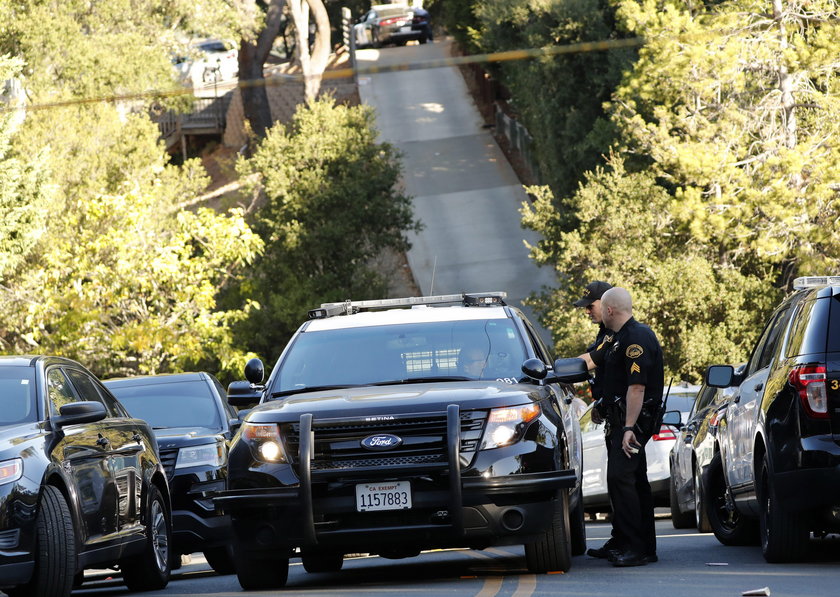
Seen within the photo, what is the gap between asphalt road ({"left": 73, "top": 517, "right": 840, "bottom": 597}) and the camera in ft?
29.7

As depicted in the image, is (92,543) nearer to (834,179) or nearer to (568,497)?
(568,497)

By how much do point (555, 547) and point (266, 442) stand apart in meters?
1.97

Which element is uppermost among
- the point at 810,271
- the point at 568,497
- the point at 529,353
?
the point at 529,353

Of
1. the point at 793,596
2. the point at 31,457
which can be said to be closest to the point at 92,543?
the point at 31,457

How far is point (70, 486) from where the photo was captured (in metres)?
9.52

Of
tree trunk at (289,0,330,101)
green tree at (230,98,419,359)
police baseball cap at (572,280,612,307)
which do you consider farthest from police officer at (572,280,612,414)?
tree trunk at (289,0,330,101)

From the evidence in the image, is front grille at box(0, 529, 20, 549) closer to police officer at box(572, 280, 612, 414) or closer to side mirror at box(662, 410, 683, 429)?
police officer at box(572, 280, 612, 414)

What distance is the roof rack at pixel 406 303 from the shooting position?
464 inches

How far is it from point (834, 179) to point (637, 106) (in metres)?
5.32

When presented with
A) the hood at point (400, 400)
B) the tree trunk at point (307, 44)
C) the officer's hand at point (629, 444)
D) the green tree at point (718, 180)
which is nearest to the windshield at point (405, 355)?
the hood at point (400, 400)

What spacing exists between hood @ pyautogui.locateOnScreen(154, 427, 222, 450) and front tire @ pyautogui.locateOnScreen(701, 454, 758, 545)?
4.21m

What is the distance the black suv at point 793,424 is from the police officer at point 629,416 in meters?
0.73

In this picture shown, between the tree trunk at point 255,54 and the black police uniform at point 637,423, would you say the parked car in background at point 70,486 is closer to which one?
the black police uniform at point 637,423

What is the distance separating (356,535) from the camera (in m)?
9.42
